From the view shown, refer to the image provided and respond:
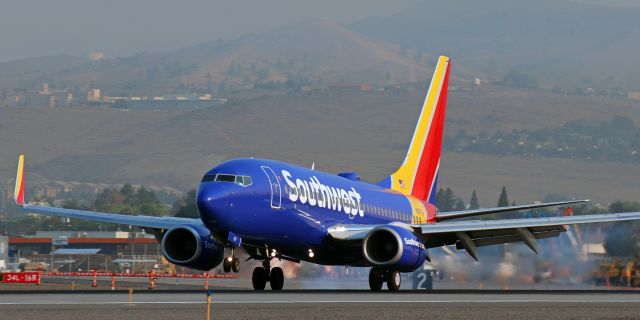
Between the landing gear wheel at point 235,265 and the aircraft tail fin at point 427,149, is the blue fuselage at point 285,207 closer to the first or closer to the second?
the landing gear wheel at point 235,265

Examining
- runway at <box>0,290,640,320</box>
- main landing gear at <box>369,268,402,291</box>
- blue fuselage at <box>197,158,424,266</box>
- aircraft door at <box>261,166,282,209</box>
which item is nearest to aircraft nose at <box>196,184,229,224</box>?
blue fuselage at <box>197,158,424,266</box>

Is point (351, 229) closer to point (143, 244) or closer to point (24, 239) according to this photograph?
point (143, 244)

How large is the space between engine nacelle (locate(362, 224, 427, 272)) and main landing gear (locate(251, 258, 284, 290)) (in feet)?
11.3

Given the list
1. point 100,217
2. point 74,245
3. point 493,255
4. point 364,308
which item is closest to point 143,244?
point 74,245

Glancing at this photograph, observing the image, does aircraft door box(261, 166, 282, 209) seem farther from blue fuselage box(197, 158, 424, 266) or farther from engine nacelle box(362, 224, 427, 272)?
engine nacelle box(362, 224, 427, 272)

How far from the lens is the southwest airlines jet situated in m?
47.3

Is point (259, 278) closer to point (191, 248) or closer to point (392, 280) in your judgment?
point (191, 248)

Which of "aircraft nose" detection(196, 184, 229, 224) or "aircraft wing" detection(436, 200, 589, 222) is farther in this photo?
"aircraft wing" detection(436, 200, 589, 222)

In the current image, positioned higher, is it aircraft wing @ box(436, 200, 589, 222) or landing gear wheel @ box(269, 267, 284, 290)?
aircraft wing @ box(436, 200, 589, 222)

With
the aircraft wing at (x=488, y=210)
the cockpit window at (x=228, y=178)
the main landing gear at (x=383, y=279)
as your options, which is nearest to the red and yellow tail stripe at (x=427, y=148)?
the aircraft wing at (x=488, y=210)

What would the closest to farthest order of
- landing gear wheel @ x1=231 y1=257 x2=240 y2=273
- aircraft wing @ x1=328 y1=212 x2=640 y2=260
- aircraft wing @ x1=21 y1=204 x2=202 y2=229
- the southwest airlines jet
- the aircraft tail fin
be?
landing gear wheel @ x1=231 y1=257 x2=240 y2=273 → the southwest airlines jet → aircraft wing @ x1=328 y1=212 x2=640 y2=260 → aircraft wing @ x1=21 y1=204 x2=202 y2=229 → the aircraft tail fin

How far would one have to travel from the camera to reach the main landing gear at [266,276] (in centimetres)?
5109

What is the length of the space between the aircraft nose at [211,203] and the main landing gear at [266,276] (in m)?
4.96

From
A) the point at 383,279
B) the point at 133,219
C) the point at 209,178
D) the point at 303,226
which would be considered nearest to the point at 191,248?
the point at 303,226
